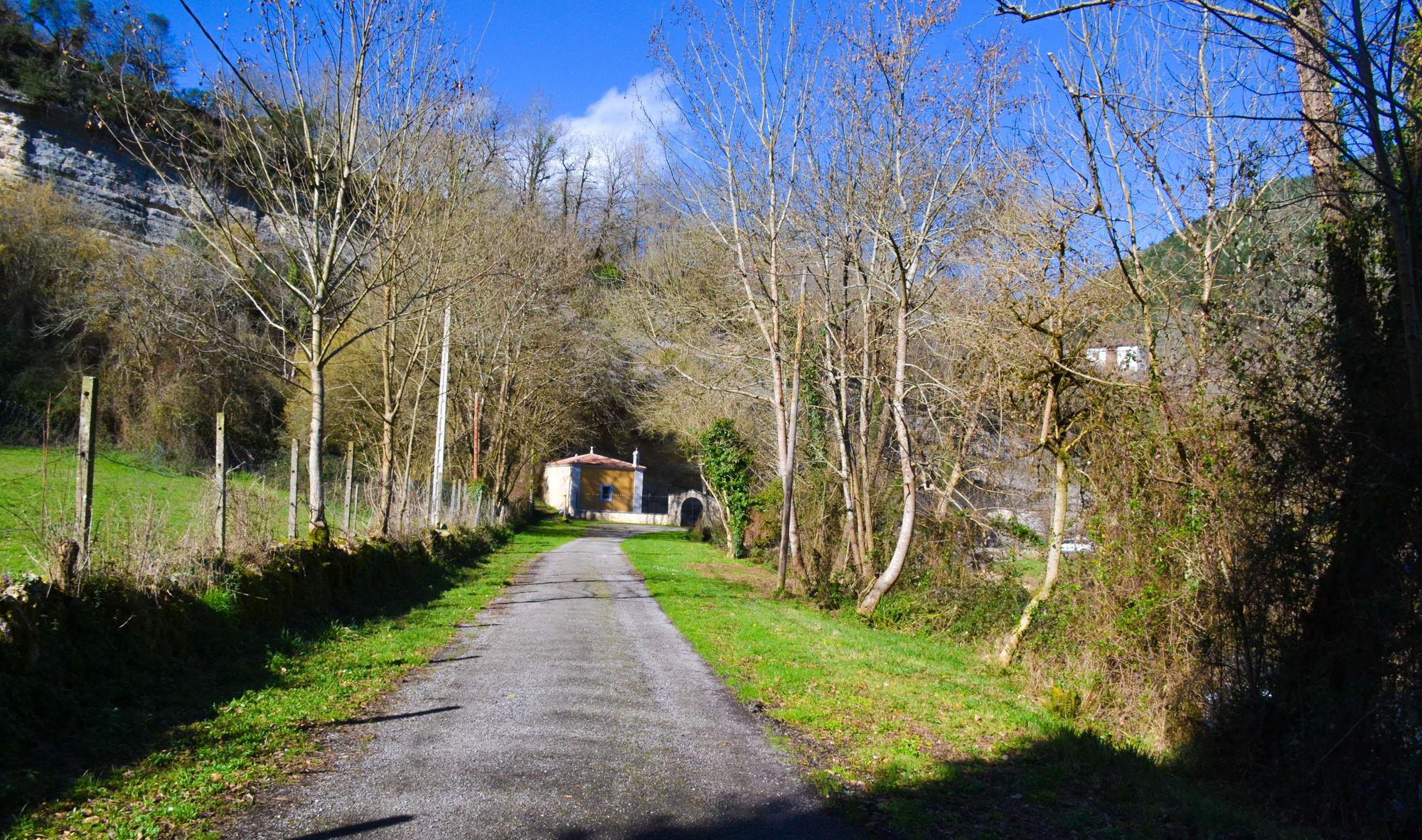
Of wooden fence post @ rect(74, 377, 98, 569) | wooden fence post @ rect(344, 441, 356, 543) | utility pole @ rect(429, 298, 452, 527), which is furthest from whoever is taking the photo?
utility pole @ rect(429, 298, 452, 527)

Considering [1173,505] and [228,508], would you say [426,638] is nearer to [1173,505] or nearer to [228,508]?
[228,508]

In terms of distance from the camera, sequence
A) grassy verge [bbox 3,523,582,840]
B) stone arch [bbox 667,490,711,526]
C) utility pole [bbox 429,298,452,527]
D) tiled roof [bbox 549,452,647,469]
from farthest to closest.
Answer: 1. tiled roof [bbox 549,452,647,469]
2. stone arch [bbox 667,490,711,526]
3. utility pole [bbox 429,298,452,527]
4. grassy verge [bbox 3,523,582,840]

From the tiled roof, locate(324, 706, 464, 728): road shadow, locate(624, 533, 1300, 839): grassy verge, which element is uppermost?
the tiled roof

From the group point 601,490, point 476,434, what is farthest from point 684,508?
point 476,434

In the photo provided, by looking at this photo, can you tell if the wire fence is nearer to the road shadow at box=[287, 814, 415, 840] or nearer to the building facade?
the road shadow at box=[287, 814, 415, 840]

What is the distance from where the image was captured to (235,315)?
3447 centimetres

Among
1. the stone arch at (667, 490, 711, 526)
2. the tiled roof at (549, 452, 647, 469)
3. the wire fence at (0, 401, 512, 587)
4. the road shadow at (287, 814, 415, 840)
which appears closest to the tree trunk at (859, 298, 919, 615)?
the wire fence at (0, 401, 512, 587)

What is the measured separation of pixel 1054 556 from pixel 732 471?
19.7 meters

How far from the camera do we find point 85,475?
6977 millimetres

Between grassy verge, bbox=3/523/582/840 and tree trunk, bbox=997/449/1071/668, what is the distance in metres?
7.06

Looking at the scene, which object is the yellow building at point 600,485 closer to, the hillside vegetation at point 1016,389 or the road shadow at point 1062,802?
the hillside vegetation at point 1016,389

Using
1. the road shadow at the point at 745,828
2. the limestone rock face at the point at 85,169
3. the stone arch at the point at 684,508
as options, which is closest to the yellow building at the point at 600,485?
the stone arch at the point at 684,508

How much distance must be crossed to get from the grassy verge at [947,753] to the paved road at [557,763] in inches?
A: 17.4

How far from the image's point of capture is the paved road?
4.70 metres
